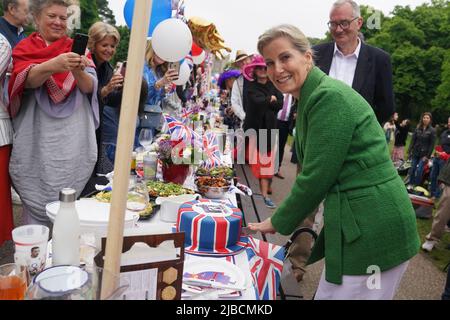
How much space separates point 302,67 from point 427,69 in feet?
111

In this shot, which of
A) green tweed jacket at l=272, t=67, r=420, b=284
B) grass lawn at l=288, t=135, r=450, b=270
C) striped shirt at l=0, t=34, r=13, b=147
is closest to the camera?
green tweed jacket at l=272, t=67, r=420, b=284

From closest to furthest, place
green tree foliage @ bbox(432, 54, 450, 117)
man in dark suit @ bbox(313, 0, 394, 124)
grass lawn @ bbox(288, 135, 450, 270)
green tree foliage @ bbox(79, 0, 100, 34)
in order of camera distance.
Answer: man in dark suit @ bbox(313, 0, 394, 124), grass lawn @ bbox(288, 135, 450, 270), green tree foliage @ bbox(432, 54, 450, 117), green tree foliage @ bbox(79, 0, 100, 34)

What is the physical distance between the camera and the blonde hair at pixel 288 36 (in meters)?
1.51

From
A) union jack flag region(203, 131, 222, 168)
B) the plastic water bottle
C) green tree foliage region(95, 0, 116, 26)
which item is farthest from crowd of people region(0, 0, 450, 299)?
green tree foliage region(95, 0, 116, 26)

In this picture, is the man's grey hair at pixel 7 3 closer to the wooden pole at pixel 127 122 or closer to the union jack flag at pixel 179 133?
the union jack flag at pixel 179 133

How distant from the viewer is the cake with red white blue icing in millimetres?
Result: 1462

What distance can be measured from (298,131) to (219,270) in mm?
726

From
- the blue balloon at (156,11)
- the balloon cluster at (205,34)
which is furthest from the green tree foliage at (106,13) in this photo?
the blue balloon at (156,11)

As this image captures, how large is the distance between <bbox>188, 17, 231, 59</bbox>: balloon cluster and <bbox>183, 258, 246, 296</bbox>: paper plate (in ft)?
13.1

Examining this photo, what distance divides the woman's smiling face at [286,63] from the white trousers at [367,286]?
85 centimetres

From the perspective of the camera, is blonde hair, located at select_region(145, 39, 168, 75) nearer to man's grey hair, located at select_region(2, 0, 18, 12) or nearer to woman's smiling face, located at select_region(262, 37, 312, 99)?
man's grey hair, located at select_region(2, 0, 18, 12)

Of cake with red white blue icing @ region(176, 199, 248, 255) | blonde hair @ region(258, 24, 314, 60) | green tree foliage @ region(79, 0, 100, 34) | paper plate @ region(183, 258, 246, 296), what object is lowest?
paper plate @ region(183, 258, 246, 296)
